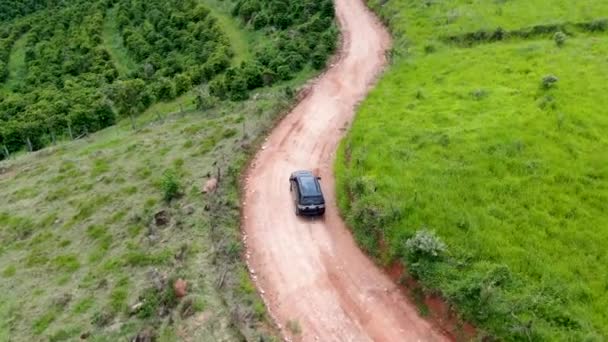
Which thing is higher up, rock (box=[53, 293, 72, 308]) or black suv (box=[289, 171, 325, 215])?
black suv (box=[289, 171, 325, 215])

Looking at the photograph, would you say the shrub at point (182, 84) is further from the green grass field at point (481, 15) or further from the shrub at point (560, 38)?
the shrub at point (560, 38)

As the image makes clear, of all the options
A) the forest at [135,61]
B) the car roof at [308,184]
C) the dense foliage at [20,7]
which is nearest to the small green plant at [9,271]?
the car roof at [308,184]

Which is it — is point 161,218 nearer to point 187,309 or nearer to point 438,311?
point 187,309

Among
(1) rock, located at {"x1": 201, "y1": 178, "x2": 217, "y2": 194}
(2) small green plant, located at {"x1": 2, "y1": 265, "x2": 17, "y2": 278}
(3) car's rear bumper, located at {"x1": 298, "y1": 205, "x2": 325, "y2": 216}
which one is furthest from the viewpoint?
(1) rock, located at {"x1": 201, "y1": 178, "x2": 217, "y2": 194}

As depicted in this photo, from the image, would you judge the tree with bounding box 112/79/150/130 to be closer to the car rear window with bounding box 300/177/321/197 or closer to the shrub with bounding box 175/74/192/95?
the shrub with bounding box 175/74/192/95

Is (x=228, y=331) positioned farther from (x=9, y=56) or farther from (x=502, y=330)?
(x=9, y=56)

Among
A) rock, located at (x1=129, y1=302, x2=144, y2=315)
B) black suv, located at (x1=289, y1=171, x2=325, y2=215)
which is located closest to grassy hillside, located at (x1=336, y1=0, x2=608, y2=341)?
black suv, located at (x1=289, y1=171, x2=325, y2=215)

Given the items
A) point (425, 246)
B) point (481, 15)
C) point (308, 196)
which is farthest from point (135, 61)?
point (425, 246)
